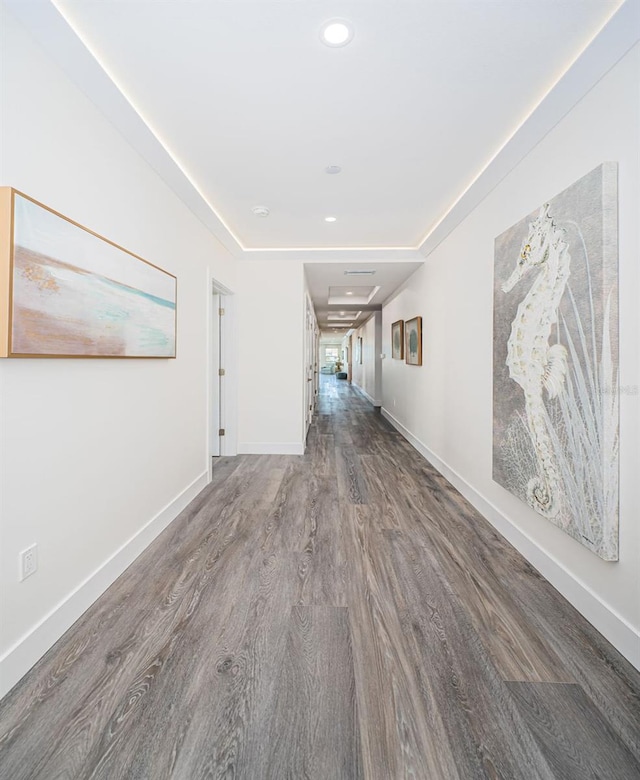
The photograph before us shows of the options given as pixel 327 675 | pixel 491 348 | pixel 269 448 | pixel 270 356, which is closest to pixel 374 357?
pixel 270 356

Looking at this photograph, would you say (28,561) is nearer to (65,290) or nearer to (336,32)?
(65,290)

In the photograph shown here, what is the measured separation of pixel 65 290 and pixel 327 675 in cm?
190

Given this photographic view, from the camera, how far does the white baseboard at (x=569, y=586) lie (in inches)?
55.8

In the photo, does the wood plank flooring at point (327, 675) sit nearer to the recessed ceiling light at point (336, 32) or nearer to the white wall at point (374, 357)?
the recessed ceiling light at point (336, 32)

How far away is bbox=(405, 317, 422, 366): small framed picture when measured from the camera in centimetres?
445

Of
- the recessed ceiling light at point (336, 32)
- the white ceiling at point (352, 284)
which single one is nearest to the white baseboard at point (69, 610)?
the recessed ceiling light at point (336, 32)

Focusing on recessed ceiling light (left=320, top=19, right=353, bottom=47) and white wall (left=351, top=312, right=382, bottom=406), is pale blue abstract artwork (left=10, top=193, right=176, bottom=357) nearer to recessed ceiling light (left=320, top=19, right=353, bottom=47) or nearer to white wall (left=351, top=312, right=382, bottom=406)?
recessed ceiling light (left=320, top=19, right=353, bottom=47)

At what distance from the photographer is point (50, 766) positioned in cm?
103

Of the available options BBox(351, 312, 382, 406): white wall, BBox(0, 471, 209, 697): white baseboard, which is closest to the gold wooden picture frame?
BBox(0, 471, 209, 697): white baseboard

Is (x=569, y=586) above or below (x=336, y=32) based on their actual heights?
below

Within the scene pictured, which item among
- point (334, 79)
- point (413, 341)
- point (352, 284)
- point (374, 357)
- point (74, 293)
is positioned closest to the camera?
point (74, 293)

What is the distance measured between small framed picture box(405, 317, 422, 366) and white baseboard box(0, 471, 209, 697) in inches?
134

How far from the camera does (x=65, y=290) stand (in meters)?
1.51

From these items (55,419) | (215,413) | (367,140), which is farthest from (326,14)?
(215,413)
